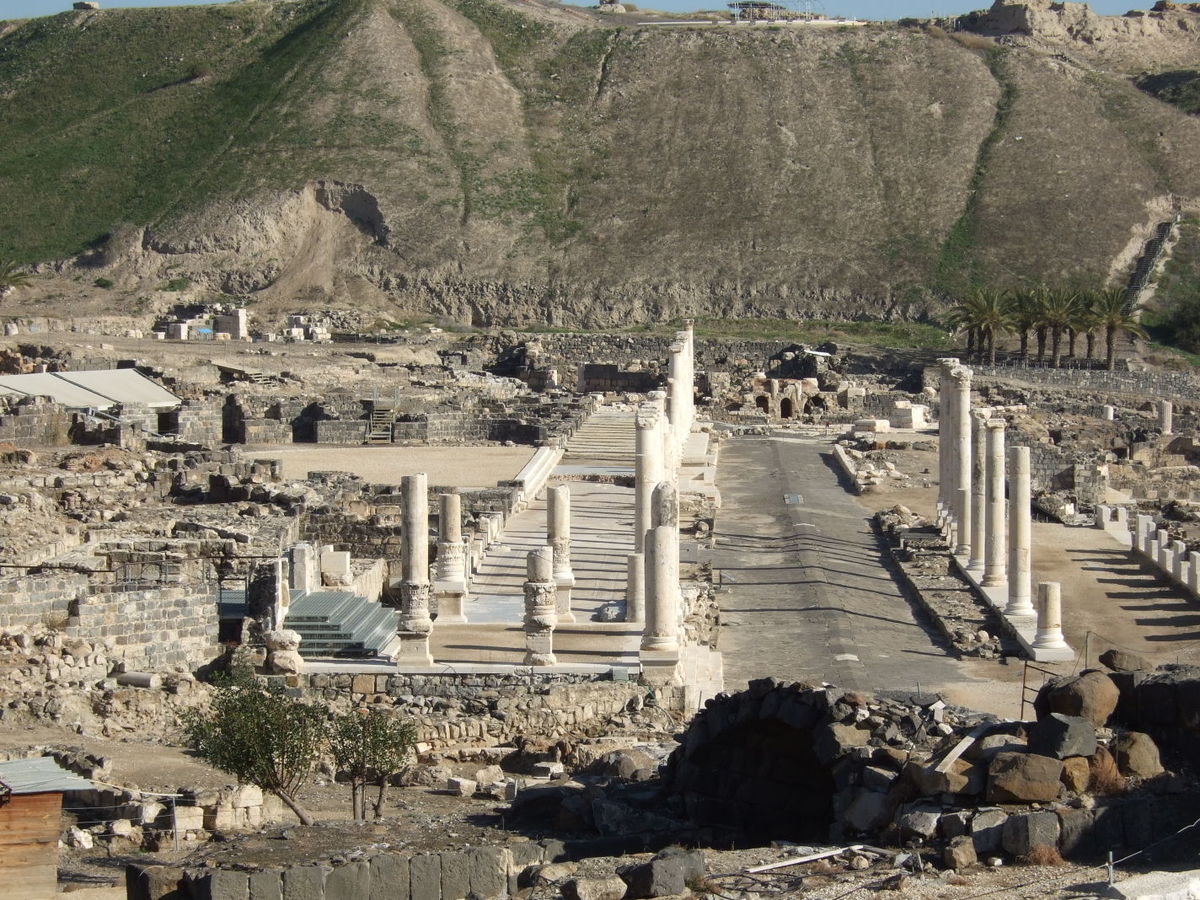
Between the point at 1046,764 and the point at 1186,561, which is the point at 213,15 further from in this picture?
the point at 1046,764

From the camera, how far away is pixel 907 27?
126 meters

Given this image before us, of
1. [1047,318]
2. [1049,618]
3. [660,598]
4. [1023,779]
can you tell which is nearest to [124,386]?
[1049,618]

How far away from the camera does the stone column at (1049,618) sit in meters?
27.7

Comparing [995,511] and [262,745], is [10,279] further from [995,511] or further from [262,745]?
[262,745]

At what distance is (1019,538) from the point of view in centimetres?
3030

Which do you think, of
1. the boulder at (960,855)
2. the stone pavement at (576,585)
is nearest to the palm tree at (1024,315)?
the stone pavement at (576,585)

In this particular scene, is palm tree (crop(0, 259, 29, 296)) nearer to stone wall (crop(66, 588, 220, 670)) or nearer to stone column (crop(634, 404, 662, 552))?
stone column (crop(634, 404, 662, 552))

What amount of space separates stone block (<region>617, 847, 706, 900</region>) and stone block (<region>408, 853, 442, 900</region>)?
1.24 m

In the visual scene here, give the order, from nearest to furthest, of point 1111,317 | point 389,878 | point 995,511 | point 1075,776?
1. point 389,878
2. point 1075,776
3. point 995,511
4. point 1111,317

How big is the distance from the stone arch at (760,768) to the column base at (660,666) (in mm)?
5045

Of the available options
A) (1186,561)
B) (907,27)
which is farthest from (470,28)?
(1186,561)

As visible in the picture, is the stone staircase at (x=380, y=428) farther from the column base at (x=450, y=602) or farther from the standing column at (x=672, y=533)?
the standing column at (x=672, y=533)

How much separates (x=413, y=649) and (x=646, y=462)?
25.3ft

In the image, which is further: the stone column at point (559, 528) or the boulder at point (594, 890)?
the stone column at point (559, 528)
